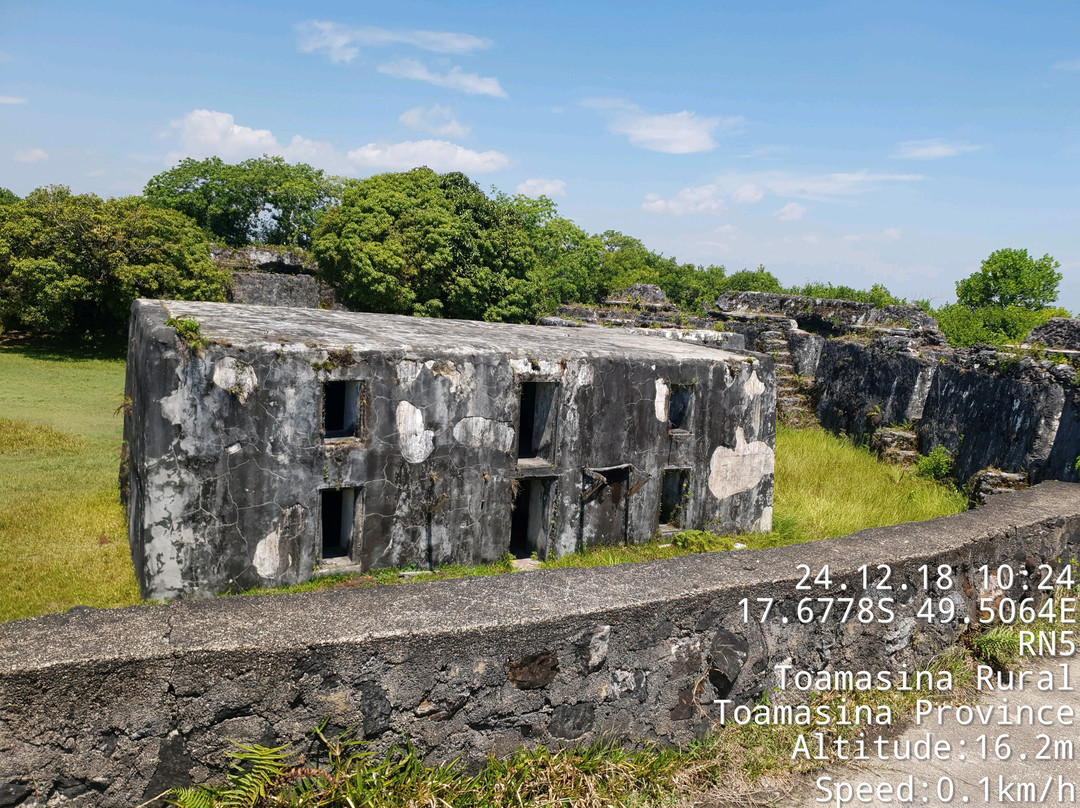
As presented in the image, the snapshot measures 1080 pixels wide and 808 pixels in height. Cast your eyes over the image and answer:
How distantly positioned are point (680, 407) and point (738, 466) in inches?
48.6

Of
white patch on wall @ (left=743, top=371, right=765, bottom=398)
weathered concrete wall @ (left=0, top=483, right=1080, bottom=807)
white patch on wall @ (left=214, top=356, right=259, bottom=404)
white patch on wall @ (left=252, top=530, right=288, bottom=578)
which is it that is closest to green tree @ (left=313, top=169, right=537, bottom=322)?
white patch on wall @ (left=743, top=371, right=765, bottom=398)

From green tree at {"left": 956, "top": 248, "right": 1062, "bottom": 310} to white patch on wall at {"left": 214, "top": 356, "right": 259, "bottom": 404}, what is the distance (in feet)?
103

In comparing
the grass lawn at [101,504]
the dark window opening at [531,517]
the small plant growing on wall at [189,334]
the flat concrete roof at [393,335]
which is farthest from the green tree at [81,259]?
the dark window opening at [531,517]

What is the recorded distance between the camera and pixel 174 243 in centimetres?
2262

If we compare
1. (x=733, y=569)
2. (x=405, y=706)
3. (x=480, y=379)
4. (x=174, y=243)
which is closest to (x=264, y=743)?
(x=405, y=706)

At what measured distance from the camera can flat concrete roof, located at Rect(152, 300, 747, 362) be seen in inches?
311

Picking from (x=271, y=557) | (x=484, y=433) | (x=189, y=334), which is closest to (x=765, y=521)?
(x=484, y=433)

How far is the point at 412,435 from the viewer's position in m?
8.23

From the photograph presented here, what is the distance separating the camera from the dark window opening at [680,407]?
10070mm

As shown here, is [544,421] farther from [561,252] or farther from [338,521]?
[561,252]

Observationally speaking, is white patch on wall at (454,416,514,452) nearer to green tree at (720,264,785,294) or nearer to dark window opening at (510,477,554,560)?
dark window opening at (510,477,554,560)

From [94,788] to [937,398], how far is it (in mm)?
13667

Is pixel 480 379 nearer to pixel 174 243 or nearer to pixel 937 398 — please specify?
pixel 937 398

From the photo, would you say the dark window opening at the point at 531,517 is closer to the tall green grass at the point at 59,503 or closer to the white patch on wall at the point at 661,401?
the white patch on wall at the point at 661,401
